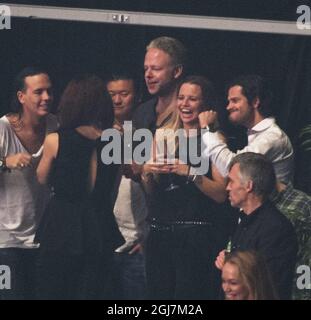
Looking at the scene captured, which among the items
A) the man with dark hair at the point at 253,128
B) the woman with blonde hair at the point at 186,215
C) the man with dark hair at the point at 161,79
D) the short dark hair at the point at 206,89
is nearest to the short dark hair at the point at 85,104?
the man with dark hair at the point at 161,79

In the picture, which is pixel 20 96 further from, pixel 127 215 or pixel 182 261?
pixel 182 261

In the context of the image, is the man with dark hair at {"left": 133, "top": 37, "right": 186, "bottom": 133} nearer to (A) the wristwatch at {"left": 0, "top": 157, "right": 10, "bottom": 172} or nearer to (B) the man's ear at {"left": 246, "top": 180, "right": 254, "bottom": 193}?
(B) the man's ear at {"left": 246, "top": 180, "right": 254, "bottom": 193}

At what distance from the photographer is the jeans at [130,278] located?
987cm

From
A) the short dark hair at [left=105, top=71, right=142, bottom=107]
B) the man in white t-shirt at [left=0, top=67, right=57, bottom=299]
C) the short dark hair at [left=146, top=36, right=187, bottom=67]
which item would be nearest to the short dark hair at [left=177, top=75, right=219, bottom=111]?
the short dark hair at [left=146, top=36, right=187, bottom=67]

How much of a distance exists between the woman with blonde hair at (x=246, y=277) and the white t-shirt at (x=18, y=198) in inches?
46.9

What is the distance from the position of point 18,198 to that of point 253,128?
4.93ft

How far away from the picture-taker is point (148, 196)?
9.88 metres

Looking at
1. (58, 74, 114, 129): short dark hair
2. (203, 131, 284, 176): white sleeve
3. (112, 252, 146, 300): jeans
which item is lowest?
(112, 252, 146, 300): jeans

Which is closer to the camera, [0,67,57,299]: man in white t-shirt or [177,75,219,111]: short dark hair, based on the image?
[0,67,57,299]: man in white t-shirt

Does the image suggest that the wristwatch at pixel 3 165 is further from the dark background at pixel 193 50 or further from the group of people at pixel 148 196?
the dark background at pixel 193 50

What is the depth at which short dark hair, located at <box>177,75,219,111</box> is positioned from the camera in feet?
32.5

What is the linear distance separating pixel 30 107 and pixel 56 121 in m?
0.18

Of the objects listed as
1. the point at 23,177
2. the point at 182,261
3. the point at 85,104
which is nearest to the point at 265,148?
the point at 182,261
